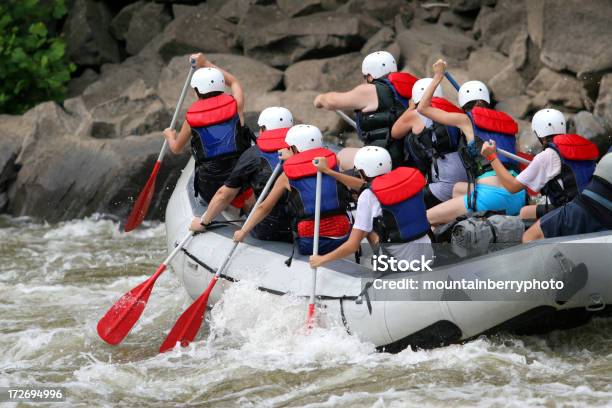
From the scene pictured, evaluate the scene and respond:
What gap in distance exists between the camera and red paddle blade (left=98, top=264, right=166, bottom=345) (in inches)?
310

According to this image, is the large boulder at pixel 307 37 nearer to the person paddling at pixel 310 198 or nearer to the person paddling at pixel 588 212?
the person paddling at pixel 310 198

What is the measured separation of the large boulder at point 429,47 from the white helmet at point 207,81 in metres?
4.52

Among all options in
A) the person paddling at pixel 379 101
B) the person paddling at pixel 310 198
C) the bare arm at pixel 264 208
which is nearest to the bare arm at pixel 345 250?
the person paddling at pixel 310 198

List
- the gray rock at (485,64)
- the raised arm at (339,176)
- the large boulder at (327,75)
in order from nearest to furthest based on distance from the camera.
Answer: the raised arm at (339,176) < the gray rock at (485,64) < the large boulder at (327,75)

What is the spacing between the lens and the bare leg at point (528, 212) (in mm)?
7648

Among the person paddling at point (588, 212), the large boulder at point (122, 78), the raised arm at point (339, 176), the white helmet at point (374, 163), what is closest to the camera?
the person paddling at point (588, 212)

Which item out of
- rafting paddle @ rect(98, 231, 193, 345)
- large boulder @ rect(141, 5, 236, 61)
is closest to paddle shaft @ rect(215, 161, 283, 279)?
rafting paddle @ rect(98, 231, 193, 345)

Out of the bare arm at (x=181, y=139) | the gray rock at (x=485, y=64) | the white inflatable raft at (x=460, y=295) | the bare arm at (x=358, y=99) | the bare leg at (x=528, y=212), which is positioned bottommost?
the white inflatable raft at (x=460, y=295)

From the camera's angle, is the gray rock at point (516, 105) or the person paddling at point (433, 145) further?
the gray rock at point (516, 105)

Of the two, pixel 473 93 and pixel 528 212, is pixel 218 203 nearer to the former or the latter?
pixel 473 93

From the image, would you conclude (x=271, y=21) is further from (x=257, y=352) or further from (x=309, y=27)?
(x=257, y=352)

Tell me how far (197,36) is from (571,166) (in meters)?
7.84

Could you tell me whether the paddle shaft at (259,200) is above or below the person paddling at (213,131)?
below

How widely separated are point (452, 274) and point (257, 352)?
4.37ft
